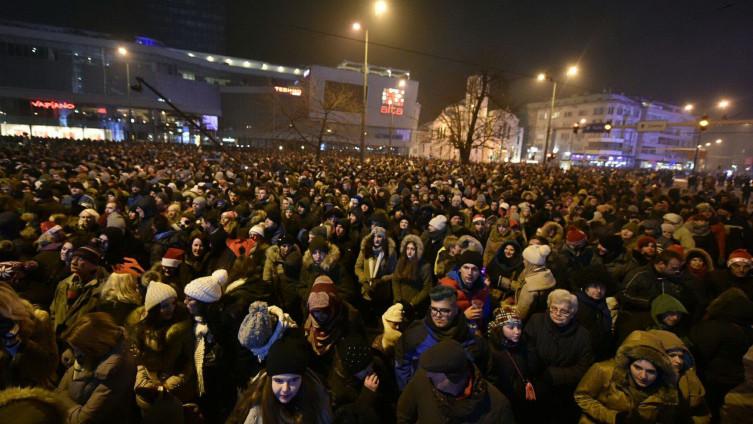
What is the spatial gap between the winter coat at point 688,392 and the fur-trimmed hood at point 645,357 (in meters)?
0.23

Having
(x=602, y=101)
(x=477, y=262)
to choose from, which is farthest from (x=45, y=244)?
(x=602, y=101)

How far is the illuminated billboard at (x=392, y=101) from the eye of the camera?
75.1 meters

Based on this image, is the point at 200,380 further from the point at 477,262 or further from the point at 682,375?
the point at 682,375

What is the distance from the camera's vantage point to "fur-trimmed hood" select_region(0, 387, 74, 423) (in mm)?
1396

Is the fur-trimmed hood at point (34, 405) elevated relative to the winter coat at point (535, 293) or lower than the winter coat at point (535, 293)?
elevated

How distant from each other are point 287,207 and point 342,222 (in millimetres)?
1848

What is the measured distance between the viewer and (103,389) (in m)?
2.15

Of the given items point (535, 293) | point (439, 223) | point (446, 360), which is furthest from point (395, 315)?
point (439, 223)

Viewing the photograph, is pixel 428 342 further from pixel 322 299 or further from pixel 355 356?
pixel 322 299

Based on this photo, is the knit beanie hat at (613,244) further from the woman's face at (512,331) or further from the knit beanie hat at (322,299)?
the knit beanie hat at (322,299)

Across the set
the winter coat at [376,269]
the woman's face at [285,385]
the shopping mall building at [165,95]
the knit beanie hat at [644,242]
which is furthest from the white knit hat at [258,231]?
the shopping mall building at [165,95]

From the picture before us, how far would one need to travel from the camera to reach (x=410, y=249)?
183 inches

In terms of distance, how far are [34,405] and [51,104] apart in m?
70.5

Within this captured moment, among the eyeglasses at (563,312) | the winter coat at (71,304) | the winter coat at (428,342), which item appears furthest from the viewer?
the winter coat at (71,304)
